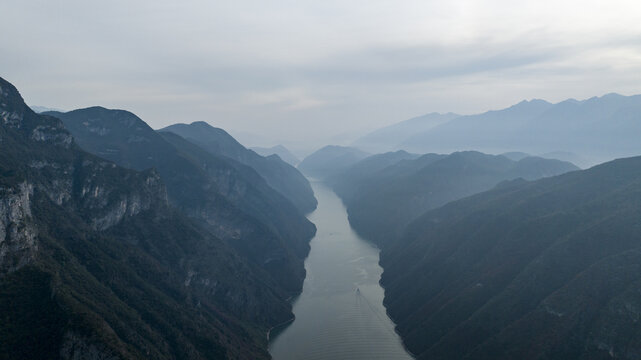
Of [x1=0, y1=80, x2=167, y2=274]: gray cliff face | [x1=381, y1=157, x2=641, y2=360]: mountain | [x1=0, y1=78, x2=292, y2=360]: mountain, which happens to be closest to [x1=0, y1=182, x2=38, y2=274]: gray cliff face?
[x1=0, y1=78, x2=292, y2=360]: mountain

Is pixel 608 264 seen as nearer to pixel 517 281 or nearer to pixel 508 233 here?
pixel 517 281

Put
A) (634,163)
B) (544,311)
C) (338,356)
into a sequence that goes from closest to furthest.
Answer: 1. (544,311)
2. (338,356)
3. (634,163)

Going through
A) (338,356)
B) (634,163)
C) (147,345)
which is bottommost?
(338,356)

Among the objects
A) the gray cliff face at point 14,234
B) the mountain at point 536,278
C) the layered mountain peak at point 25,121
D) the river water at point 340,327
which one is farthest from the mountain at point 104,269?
the mountain at point 536,278

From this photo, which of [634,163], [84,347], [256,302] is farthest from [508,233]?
[84,347]

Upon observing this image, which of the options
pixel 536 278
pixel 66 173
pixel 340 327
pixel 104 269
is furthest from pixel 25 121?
pixel 536 278

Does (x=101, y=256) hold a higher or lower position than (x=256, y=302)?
higher

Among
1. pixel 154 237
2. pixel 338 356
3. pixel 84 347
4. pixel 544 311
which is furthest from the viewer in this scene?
pixel 154 237
